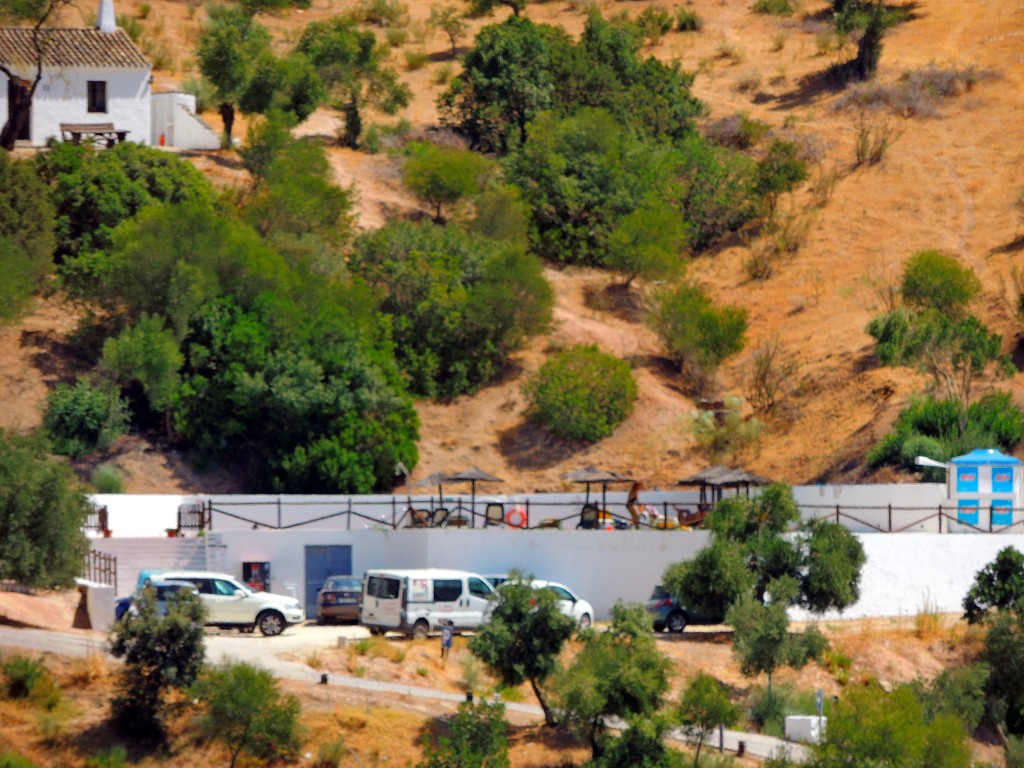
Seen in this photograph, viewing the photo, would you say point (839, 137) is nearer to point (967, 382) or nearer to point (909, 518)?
point (967, 382)

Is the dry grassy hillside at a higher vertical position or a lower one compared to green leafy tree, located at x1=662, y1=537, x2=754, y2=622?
higher

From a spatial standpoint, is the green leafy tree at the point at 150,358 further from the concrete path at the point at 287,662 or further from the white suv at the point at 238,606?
the concrete path at the point at 287,662

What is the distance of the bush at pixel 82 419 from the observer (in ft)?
180

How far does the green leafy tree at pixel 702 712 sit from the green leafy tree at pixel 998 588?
9527 millimetres

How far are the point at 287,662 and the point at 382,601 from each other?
12.7 ft

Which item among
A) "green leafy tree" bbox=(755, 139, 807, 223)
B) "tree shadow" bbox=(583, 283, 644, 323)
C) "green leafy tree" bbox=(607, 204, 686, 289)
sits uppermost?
"green leafy tree" bbox=(755, 139, 807, 223)

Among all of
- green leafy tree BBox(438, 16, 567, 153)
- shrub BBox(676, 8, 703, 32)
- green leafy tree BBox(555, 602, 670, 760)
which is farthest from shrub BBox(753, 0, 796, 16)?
green leafy tree BBox(555, 602, 670, 760)

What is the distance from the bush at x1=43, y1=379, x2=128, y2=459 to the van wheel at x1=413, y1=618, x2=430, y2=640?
16.3m

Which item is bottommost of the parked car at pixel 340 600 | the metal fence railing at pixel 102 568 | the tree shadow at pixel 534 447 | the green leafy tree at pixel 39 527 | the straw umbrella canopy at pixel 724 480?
the parked car at pixel 340 600

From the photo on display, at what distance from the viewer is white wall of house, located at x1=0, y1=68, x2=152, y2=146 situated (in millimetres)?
66125

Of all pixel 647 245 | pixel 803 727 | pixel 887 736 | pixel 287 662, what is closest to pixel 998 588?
pixel 803 727

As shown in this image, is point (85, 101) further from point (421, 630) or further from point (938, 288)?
point (421, 630)

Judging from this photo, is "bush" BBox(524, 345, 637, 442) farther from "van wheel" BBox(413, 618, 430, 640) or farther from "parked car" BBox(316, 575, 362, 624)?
"van wheel" BBox(413, 618, 430, 640)

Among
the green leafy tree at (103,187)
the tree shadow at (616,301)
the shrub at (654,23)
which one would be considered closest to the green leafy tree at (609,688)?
the green leafy tree at (103,187)
